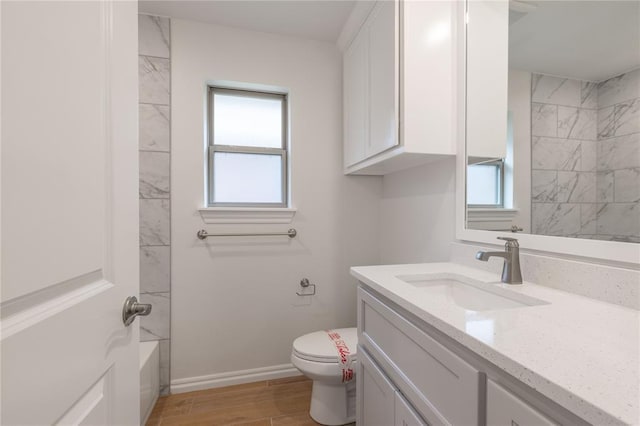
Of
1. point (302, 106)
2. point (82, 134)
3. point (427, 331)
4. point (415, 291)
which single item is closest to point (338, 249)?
point (302, 106)

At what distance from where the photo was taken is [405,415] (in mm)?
756

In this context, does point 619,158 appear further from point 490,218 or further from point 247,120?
point 247,120

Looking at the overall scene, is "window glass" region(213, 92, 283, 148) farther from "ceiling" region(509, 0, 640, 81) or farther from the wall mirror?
"ceiling" region(509, 0, 640, 81)

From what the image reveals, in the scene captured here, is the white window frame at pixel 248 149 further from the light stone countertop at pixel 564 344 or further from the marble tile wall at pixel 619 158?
the marble tile wall at pixel 619 158

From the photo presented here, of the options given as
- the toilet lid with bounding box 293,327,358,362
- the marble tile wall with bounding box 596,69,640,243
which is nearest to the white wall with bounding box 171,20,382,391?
the toilet lid with bounding box 293,327,358,362

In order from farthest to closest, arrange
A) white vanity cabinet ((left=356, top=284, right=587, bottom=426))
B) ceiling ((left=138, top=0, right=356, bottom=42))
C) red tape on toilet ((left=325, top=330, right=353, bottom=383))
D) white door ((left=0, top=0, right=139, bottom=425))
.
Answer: ceiling ((left=138, top=0, right=356, bottom=42)), red tape on toilet ((left=325, top=330, right=353, bottom=383)), white vanity cabinet ((left=356, top=284, right=587, bottom=426)), white door ((left=0, top=0, right=139, bottom=425))

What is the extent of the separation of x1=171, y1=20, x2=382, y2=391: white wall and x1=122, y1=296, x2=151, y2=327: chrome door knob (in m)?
1.17

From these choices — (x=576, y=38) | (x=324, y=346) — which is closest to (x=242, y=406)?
(x=324, y=346)

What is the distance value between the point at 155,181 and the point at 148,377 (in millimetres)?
1138

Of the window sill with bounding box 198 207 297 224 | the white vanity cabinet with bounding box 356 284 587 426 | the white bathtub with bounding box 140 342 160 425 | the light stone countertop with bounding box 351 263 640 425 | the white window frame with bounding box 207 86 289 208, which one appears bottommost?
the white bathtub with bounding box 140 342 160 425

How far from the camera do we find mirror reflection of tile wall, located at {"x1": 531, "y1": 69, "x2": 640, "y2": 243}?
736 mm

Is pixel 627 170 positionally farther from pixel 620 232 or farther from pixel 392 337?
pixel 392 337

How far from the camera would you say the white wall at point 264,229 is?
1.76m

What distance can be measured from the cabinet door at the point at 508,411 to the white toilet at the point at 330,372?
2.93 feet
